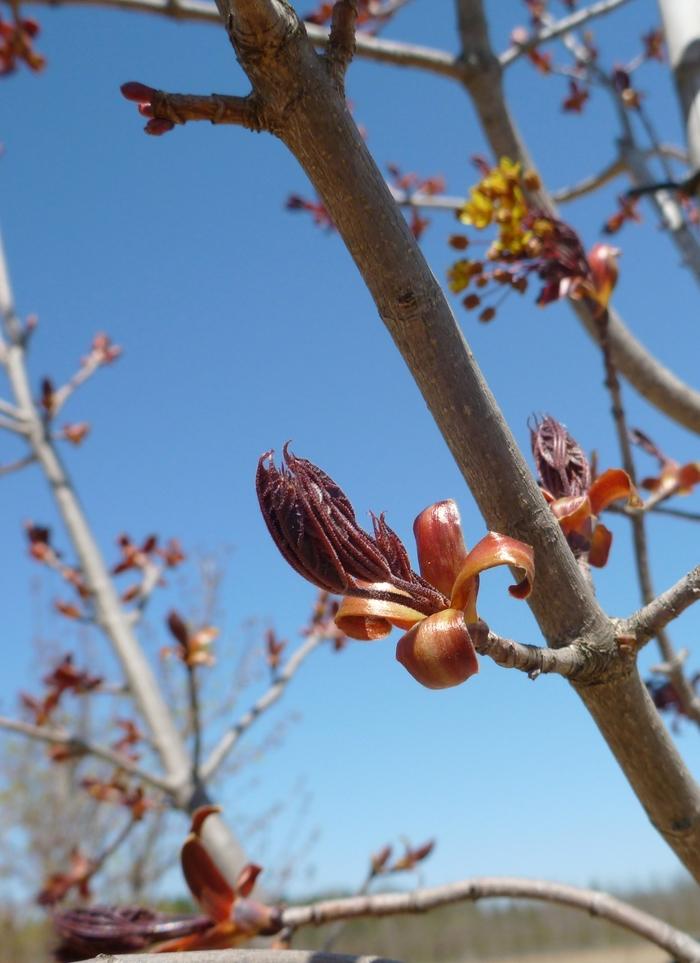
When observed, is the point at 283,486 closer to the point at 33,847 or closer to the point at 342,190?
the point at 342,190

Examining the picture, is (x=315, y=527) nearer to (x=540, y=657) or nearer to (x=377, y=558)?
(x=377, y=558)

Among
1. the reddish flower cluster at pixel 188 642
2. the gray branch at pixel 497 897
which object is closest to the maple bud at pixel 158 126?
the gray branch at pixel 497 897

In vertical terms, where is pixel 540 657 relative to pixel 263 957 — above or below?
above

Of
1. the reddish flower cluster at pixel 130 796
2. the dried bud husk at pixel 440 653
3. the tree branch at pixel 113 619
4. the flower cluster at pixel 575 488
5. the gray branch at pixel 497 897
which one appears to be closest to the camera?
the dried bud husk at pixel 440 653

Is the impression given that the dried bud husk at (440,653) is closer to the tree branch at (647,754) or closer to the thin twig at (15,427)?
the tree branch at (647,754)

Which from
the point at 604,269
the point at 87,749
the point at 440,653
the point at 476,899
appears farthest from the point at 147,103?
the point at 87,749

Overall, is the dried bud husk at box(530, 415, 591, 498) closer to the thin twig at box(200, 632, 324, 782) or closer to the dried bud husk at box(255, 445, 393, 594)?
the dried bud husk at box(255, 445, 393, 594)
